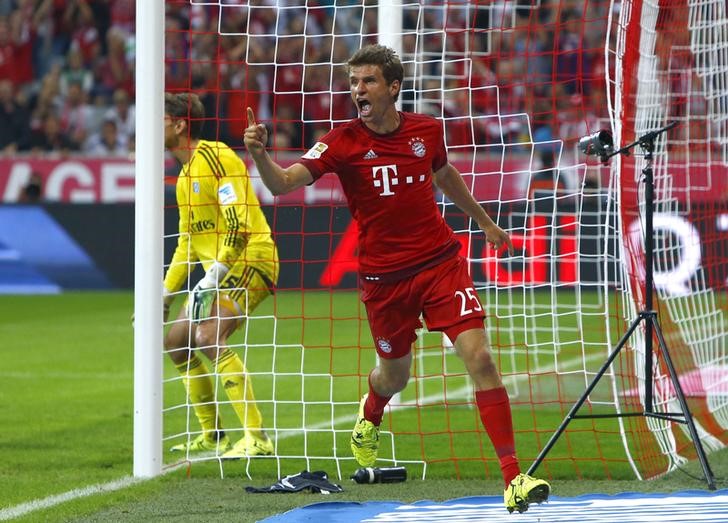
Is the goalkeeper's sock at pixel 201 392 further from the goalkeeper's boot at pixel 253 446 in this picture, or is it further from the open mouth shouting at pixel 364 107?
the open mouth shouting at pixel 364 107

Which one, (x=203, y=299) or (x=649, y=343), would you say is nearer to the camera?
(x=649, y=343)

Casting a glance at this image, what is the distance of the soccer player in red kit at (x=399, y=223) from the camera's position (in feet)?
19.7

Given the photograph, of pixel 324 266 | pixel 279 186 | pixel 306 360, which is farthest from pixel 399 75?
pixel 324 266

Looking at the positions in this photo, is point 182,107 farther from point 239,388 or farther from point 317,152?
point 317,152

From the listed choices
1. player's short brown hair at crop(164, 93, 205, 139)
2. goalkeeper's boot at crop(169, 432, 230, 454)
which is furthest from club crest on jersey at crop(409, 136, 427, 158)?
goalkeeper's boot at crop(169, 432, 230, 454)

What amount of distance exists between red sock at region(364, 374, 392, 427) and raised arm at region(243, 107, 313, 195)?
1285 millimetres

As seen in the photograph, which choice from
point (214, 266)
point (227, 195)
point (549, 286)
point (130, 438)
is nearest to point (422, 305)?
point (227, 195)

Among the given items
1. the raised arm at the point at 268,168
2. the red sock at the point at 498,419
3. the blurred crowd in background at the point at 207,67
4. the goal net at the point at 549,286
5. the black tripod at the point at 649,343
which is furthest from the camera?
the blurred crowd in background at the point at 207,67

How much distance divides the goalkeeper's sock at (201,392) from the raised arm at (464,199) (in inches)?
86.9

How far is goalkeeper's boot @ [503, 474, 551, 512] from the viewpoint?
5.62 meters

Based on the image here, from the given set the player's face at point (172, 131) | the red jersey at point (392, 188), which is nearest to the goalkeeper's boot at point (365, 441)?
the red jersey at point (392, 188)

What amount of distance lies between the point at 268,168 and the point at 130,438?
333 cm

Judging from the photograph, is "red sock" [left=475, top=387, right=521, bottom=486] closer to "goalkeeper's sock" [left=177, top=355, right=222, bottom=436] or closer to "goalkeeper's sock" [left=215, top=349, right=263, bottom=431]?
"goalkeeper's sock" [left=215, top=349, right=263, bottom=431]

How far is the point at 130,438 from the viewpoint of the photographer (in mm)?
8492
